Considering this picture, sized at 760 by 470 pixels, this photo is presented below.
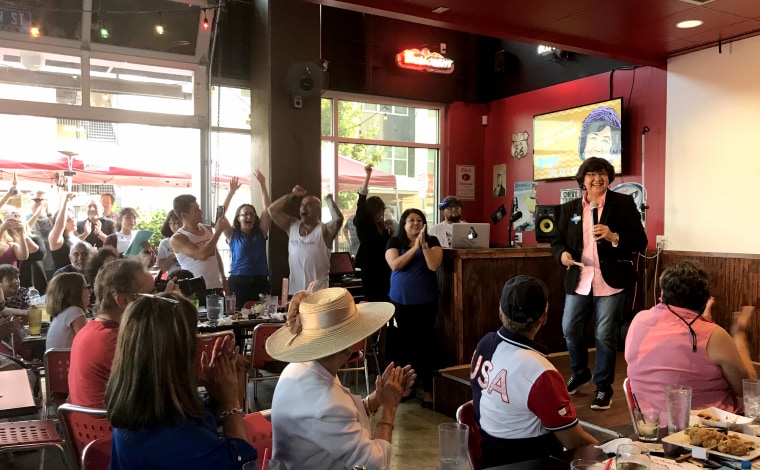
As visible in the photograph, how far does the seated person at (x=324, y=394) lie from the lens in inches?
68.9

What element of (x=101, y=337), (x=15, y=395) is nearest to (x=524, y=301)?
(x=101, y=337)

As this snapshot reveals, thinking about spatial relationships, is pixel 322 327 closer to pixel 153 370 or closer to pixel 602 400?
pixel 153 370

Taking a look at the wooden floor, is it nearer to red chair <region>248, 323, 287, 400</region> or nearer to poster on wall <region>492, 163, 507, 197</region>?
red chair <region>248, 323, 287, 400</region>

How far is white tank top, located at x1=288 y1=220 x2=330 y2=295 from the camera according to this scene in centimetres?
530

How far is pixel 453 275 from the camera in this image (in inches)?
198

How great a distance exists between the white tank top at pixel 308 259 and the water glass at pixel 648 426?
3.55 meters

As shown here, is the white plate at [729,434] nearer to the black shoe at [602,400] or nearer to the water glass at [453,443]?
the water glass at [453,443]

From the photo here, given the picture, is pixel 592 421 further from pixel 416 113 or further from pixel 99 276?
pixel 416 113

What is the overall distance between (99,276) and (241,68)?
557 cm

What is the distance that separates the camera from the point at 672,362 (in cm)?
240

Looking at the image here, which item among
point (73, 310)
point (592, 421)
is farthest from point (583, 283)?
point (73, 310)

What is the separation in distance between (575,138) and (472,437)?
635cm

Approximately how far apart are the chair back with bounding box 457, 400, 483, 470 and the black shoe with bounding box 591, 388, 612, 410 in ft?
6.85

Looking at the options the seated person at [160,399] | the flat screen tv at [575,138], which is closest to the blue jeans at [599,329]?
the seated person at [160,399]
